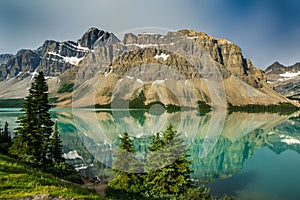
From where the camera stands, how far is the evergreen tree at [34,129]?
1187 inches

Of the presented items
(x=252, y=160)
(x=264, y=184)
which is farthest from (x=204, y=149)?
(x=264, y=184)

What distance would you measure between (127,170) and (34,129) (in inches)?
631

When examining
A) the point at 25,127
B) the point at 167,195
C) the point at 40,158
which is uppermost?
the point at 25,127

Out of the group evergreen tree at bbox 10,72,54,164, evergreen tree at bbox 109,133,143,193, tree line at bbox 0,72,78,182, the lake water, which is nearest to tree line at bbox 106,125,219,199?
evergreen tree at bbox 109,133,143,193

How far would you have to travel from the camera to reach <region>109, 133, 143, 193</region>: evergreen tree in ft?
77.0

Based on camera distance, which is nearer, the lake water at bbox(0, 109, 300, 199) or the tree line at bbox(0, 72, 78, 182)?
the tree line at bbox(0, 72, 78, 182)

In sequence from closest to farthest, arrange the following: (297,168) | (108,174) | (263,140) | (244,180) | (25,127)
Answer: (25,127) → (108,174) → (244,180) → (297,168) → (263,140)

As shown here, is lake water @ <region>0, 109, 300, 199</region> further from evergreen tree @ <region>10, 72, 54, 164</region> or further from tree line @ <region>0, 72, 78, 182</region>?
evergreen tree @ <region>10, 72, 54, 164</region>

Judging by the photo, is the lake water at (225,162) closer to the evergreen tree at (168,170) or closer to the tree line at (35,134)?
the evergreen tree at (168,170)

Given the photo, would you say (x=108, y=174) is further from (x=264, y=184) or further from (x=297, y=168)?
(x=297, y=168)

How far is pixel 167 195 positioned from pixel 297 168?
44.8m

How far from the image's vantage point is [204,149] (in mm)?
61312

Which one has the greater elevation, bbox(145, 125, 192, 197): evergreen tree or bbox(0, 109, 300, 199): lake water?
bbox(145, 125, 192, 197): evergreen tree

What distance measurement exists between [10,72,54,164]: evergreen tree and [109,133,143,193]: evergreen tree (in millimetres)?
13168
